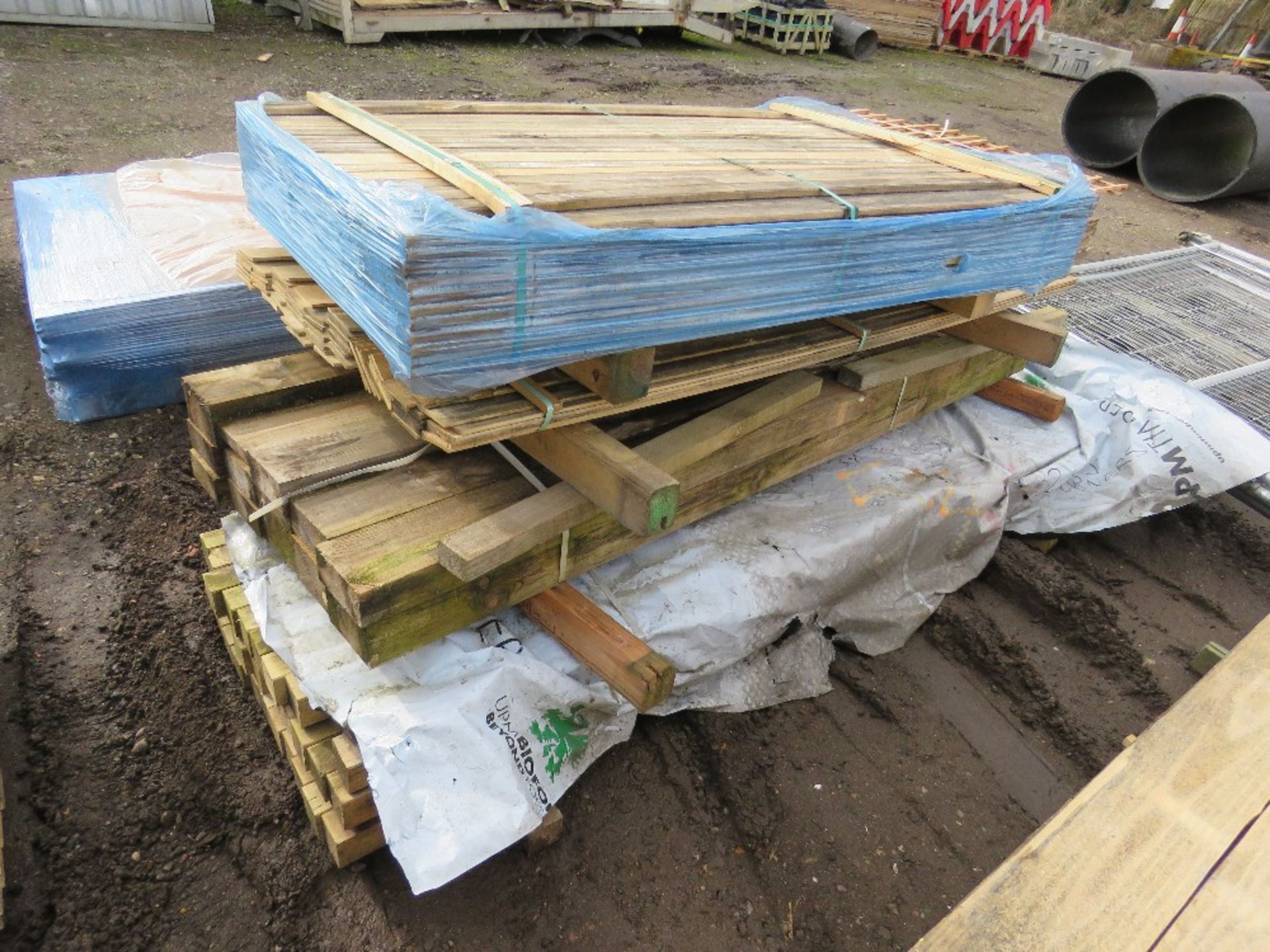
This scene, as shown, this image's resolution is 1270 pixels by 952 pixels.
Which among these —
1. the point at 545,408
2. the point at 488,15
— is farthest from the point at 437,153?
the point at 488,15

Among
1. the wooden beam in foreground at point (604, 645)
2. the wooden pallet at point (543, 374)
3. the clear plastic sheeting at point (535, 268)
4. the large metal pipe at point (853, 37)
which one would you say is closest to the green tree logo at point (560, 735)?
the wooden beam in foreground at point (604, 645)

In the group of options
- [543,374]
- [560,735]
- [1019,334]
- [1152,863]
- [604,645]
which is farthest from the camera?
[1019,334]

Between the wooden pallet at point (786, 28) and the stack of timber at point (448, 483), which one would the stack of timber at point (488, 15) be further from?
the stack of timber at point (448, 483)

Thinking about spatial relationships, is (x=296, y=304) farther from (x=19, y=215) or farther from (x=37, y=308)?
(x=19, y=215)

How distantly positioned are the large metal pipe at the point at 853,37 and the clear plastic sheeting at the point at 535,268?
14.1 metres

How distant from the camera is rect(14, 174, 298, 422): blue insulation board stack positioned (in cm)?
370

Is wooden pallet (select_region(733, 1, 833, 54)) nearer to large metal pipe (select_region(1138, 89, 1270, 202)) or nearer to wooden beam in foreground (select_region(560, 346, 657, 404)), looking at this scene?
large metal pipe (select_region(1138, 89, 1270, 202))

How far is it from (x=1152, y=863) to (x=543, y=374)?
69.2 inches

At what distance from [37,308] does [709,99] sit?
9.37 meters

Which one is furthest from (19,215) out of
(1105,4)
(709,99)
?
(1105,4)

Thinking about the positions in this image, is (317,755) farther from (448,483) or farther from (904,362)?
(904,362)

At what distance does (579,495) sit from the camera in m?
2.38

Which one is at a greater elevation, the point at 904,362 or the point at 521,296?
the point at 521,296

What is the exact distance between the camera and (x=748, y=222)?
2.26 metres
